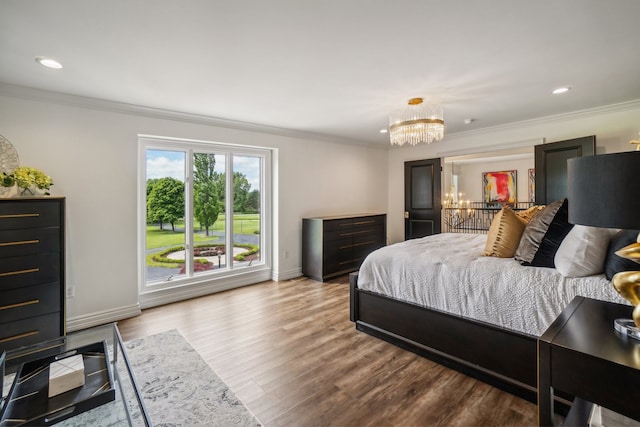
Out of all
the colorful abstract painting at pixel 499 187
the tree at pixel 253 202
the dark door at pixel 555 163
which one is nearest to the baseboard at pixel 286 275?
the tree at pixel 253 202

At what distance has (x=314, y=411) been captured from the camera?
1827mm

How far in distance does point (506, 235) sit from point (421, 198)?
3.45 m

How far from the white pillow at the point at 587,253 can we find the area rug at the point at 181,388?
7.10ft

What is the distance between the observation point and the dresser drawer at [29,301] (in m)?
2.40

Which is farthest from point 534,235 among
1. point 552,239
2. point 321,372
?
point 321,372

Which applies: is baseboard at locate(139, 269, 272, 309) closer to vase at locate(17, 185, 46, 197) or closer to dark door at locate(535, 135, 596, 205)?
vase at locate(17, 185, 46, 197)

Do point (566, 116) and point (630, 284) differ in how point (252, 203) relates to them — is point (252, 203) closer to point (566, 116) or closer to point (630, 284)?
point (630, 284)

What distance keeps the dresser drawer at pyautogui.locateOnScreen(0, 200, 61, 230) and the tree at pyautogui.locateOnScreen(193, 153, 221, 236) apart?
5.30ft

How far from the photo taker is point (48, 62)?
230 cm

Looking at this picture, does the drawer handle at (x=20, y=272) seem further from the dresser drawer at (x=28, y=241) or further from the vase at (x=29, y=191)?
the vase at (x=29, y=191)

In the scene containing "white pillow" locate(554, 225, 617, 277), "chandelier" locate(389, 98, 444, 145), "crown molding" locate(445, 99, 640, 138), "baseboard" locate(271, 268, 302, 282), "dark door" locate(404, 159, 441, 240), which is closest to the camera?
"white pillow" locate(554, 225, 617, 277)

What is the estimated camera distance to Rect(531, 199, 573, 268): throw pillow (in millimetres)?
2020

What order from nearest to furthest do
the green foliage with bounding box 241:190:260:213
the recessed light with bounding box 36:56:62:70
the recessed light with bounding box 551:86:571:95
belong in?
the recessed light with bounding box 36:56:62:70 < the recessed light with bounding box 551:86:571:95 < the green foliage with bounding box 241:190:260:213

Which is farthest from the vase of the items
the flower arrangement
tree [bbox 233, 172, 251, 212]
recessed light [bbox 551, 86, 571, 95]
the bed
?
recessed light [bbox 551, 86, 571, 95]
